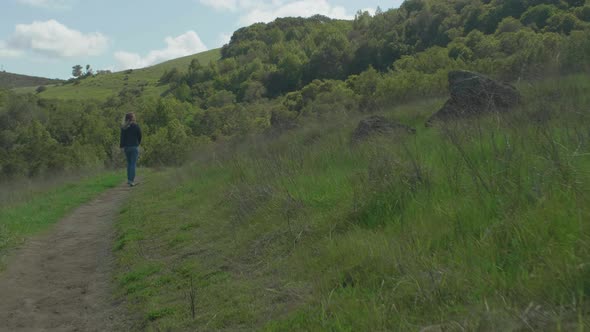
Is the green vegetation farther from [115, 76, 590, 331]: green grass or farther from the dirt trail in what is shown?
the dirt trail

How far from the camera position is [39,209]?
12.0 meters

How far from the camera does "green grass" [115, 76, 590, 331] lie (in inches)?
112

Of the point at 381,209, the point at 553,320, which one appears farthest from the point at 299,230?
the point at 553,320

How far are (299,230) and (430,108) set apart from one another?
967 cm

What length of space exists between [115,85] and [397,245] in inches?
5840

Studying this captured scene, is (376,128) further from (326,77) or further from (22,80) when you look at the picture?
(22,80)

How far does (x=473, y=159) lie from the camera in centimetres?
540

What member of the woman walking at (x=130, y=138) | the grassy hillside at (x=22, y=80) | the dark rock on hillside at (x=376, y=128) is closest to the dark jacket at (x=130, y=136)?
the woman walking at (x=130, y=138)

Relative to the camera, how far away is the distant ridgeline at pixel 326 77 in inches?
773

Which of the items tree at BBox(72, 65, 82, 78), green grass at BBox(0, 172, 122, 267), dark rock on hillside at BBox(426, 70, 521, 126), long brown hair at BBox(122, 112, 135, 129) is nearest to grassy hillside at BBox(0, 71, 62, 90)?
tree at BBox(72, 65, 82, 78)

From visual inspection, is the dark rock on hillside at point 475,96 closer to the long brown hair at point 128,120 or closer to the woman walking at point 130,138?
the woman walking at point 130,138

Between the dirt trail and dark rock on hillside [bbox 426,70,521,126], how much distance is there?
630 centimetres

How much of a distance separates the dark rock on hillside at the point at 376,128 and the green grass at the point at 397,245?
5.44 feet

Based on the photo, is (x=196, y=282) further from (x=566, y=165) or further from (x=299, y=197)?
(x=566, y=165)
